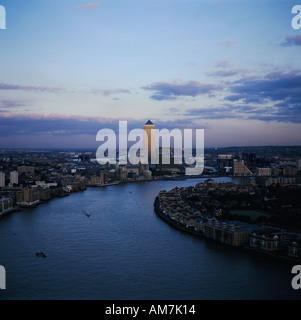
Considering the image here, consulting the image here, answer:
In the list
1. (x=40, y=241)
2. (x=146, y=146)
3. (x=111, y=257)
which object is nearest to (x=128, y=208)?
(x=40, y=241)

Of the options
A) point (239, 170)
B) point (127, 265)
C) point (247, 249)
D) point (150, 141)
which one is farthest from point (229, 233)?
point (150, 141)

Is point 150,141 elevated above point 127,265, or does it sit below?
above

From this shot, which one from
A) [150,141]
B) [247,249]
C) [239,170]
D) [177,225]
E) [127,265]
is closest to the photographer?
[127,265]

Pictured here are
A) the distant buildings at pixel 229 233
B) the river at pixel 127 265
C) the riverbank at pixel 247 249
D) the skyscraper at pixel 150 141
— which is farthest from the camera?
the skyscraper at pixel 150 141

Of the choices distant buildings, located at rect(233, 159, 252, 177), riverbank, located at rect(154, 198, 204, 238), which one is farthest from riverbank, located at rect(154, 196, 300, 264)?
distant buildings, located at rect(233, 159, 252, 177)

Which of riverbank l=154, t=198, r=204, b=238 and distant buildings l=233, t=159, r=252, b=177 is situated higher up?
distant buildings l=233, t=159, r=252, b=177

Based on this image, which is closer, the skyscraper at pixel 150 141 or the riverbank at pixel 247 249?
the riverbank at pixel 247 249

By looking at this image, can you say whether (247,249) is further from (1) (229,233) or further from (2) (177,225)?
(2) (177,225)

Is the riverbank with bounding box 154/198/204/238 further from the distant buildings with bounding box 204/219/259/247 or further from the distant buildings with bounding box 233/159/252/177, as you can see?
the distant buildings with bounding box 233/159/252/177

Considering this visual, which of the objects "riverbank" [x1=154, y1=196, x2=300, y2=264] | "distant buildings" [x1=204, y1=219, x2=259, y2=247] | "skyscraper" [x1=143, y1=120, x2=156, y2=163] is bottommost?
"riverbank" [x1=154, y1=196, x2=300, y2=264]

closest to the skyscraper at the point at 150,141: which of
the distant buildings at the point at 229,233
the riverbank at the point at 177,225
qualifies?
the riverbank at the point at 177,225

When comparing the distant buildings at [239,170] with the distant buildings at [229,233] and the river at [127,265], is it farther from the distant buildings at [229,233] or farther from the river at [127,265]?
the distant buildings at [229,233]
